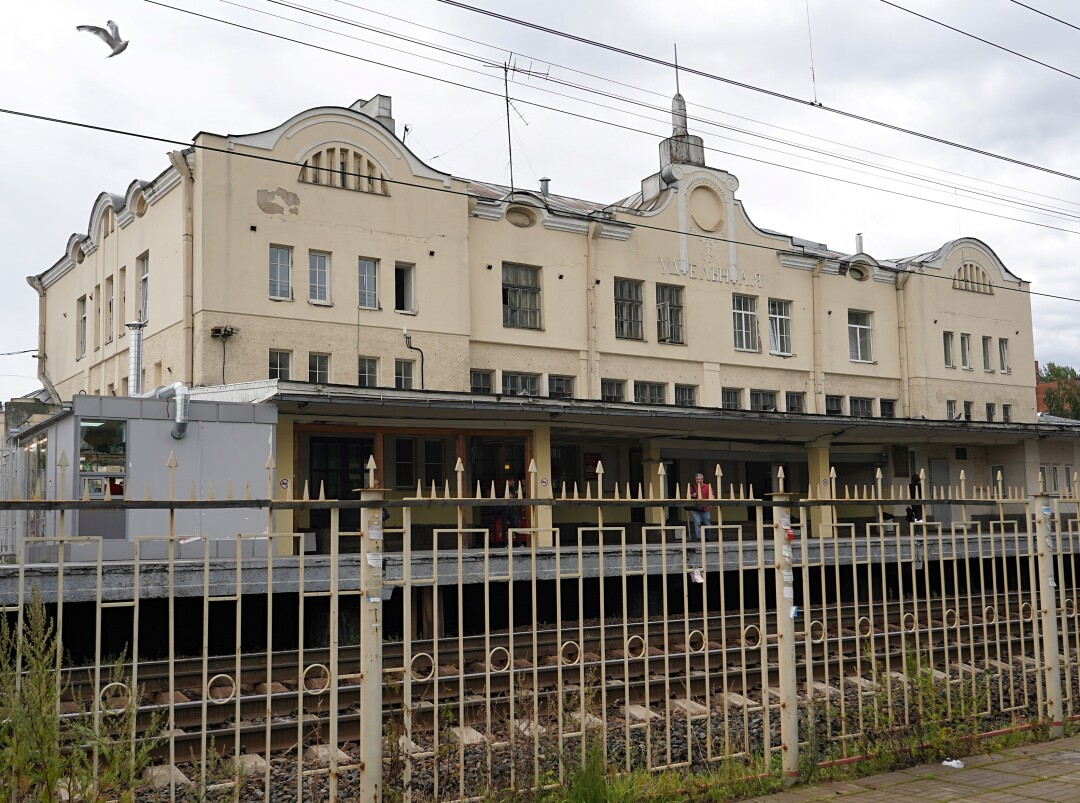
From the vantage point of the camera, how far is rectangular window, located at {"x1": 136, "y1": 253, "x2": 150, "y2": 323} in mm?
27141

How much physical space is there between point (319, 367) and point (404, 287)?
3.23 meters

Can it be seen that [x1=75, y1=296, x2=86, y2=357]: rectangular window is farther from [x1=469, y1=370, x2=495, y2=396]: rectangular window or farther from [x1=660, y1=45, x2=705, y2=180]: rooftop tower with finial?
[x1=660, y1=45, x2=705, y2=180]: rooftop tower with finial

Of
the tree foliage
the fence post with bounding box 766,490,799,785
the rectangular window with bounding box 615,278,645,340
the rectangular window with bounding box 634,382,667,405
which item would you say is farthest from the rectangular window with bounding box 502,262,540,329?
the tree foliage

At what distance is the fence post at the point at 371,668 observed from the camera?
6.00 meters

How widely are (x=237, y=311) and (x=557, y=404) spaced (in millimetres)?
7701

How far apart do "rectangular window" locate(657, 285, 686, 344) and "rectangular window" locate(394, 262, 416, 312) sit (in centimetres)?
788

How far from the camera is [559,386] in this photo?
2952cm

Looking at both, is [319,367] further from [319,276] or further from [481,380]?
[481,380]

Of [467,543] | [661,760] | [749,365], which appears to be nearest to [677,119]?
[749,365]

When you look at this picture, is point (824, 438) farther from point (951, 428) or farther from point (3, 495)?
point (3, 495)

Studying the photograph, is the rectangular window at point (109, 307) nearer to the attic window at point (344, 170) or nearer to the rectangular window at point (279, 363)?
the rectangular window at point (279, 363)

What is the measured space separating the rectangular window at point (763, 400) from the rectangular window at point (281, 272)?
49.0 ft

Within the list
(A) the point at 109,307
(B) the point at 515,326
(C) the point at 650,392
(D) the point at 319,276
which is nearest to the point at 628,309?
(C) the point at 650,392

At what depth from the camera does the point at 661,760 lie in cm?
868
